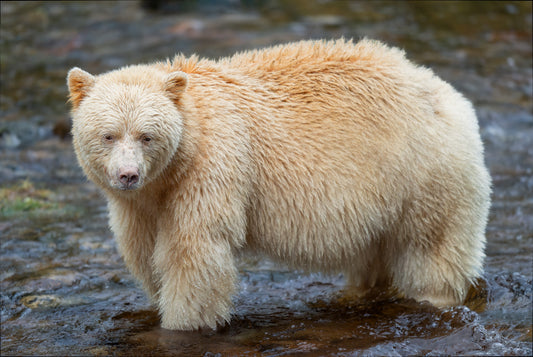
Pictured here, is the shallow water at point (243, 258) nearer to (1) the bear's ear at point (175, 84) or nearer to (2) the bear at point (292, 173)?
(2) the bear at point (292, 173)

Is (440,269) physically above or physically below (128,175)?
below

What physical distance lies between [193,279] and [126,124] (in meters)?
1.46

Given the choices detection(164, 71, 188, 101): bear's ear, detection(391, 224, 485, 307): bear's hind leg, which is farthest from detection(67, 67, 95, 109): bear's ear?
detection(391, 224, 485, 307): bear's hind leg

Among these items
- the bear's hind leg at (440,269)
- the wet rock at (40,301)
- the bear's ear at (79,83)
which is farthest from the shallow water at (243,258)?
the bear's ear at (79,83)

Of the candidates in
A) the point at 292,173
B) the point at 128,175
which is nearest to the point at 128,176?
the point at 128,175

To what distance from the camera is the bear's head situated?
5.50m

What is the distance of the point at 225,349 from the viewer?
20.7ft

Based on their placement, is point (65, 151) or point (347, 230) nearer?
point (347, 230)

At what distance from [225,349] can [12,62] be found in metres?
12.8

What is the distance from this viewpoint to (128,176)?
538 centimetres

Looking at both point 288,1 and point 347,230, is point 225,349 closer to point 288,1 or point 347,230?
point 347,230

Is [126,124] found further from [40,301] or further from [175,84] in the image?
[40,301]

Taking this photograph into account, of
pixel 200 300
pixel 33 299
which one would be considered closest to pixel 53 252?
pixel 33 299

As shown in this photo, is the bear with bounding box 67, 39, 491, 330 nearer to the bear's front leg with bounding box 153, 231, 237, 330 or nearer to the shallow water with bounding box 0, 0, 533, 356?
the bear's front leg with bounding box 153, 231, 237, 330
